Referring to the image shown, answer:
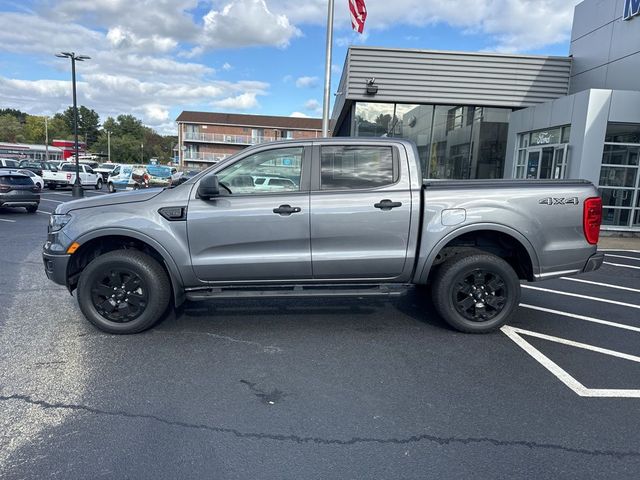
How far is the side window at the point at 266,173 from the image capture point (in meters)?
4.65

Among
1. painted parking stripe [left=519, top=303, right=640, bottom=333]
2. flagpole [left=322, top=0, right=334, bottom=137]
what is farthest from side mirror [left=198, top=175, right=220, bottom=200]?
flagpole [left=322, top=0, right=334, bottom=137]

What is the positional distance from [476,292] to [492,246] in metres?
0.60

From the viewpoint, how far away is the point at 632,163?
40.2 ft

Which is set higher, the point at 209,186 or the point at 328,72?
the point at 328,72

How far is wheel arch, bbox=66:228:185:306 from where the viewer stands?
4.50 m

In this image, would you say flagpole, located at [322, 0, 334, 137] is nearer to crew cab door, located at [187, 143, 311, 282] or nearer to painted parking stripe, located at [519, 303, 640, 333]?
painted parking stripe, located at [519, 303, 640, 333]

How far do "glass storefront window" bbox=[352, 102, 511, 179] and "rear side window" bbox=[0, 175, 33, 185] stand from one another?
11.2 m

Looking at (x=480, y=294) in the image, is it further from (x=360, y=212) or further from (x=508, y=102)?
(x=508, y=102)

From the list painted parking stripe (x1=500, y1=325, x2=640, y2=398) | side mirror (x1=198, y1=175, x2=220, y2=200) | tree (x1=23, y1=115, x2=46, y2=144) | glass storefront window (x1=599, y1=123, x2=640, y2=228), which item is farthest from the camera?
tree (x1=23, y1=115, x2=46, y2=144)

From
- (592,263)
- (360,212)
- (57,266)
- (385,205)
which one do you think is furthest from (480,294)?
(57,266)

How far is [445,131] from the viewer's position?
15.2 metres

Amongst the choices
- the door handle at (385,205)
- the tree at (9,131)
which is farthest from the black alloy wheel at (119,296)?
the tree at (9,131)

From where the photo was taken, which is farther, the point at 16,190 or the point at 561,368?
the point at 16,190

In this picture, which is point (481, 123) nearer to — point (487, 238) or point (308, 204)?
point (487, 238)
